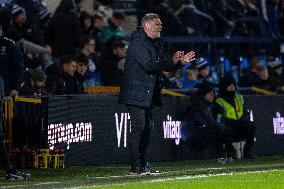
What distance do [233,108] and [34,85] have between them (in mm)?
3936

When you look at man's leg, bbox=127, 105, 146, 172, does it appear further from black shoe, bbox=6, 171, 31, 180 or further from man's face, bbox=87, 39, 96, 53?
man's face, bbox=87, 39, 96, 53

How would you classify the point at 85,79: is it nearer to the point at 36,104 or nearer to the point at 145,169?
the point at 36,104

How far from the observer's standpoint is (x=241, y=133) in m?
21.8

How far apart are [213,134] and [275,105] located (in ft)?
8.93

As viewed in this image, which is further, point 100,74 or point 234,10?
point 234,10

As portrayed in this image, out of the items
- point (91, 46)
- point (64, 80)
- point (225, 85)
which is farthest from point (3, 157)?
point (91, 46)

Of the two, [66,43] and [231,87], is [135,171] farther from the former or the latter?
[66,43]

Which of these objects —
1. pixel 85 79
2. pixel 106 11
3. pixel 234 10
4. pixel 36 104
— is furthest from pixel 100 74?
pixel 234 10

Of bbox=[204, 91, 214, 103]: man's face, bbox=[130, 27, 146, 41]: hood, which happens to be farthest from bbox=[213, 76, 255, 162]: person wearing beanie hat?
bbox=[130, 27, 146, 41]: hood

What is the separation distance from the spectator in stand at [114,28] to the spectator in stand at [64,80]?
4.37 metres

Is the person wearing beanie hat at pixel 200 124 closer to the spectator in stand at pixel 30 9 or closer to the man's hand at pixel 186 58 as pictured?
the spectator in stand at pixel 30 9

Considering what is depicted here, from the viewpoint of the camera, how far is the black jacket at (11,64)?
55.6 ft

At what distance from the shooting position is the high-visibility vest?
851 inches

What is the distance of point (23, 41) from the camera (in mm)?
22594
